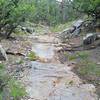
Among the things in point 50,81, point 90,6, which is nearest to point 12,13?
point 90,6

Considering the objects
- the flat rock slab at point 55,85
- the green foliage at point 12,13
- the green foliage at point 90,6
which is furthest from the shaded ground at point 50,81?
the green foliage at point 90,6

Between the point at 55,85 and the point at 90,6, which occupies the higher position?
the point at 90,6

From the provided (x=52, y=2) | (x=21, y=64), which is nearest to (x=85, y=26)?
(x=21, y=64)

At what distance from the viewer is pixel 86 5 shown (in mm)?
33562

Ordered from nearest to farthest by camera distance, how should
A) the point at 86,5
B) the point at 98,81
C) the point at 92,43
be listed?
the point at 98,81 → the point at 92,43 → the point at 86,5

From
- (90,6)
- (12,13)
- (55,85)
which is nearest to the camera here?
(55,85)

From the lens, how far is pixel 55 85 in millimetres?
13148

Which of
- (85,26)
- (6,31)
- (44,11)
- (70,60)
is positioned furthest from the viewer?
(44,11)

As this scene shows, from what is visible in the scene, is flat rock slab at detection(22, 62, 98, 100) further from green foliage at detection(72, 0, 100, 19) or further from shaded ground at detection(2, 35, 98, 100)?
green foliage at detection(72, 0, 100, 19)

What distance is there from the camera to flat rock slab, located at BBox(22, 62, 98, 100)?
1145cm

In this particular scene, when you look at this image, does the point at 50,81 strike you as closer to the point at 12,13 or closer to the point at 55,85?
the point at 55,85

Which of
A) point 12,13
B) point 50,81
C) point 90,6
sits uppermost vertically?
point 90,6

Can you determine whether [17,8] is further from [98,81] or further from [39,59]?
[98,81]

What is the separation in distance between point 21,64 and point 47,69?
1.62 meters
